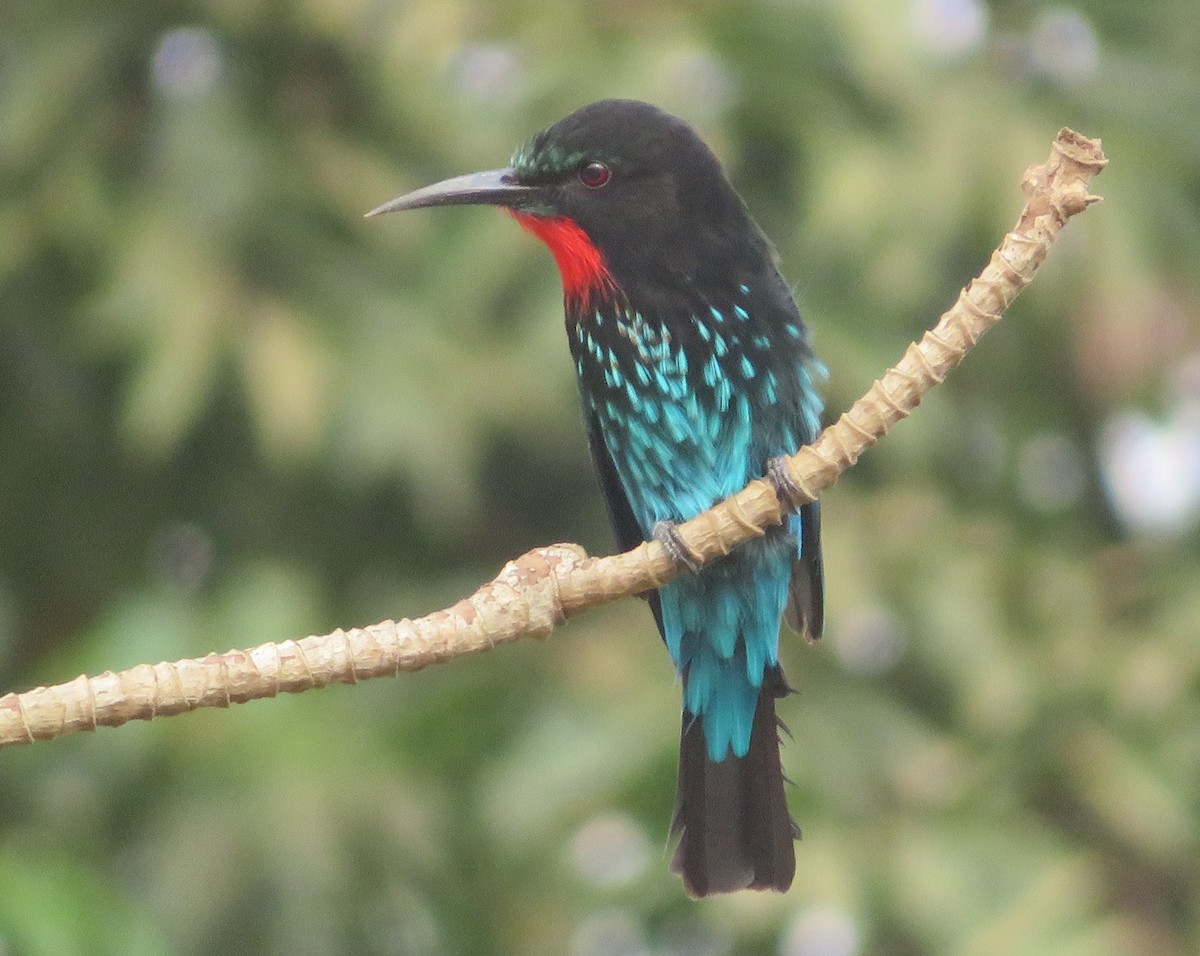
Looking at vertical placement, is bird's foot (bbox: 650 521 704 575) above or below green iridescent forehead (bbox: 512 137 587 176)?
below

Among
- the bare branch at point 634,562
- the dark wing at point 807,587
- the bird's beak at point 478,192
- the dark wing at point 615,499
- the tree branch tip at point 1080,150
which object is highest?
the bird's beak at point 478,192

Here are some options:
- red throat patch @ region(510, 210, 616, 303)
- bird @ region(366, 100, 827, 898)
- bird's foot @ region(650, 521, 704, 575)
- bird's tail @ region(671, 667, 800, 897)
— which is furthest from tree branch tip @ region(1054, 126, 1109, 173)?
bird's tail @ region(671, 667, 800, 897)

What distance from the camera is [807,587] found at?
4246 mm

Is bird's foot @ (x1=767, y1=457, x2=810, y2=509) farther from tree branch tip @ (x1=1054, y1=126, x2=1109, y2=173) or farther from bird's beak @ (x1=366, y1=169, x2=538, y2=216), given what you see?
bird's beak @ (x1=366, y1=169, x2=538, y2=216)

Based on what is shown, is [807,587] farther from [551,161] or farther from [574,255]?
[551,161]

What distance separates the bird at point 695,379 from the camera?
3922 millimetres

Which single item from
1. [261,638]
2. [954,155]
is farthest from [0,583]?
[954,155]

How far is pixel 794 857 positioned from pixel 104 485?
2511 mm

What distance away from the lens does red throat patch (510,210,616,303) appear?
3.98 m

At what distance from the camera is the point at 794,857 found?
4070mm

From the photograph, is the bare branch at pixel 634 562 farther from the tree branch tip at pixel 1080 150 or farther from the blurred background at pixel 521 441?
the blurred background at pixel 521 441

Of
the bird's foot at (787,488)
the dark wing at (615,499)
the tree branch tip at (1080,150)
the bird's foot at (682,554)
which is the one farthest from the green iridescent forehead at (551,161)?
the tree branch tip at (1080,150)

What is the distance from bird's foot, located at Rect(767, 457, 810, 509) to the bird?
63 centimetres

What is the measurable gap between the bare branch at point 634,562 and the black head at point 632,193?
0.98m
